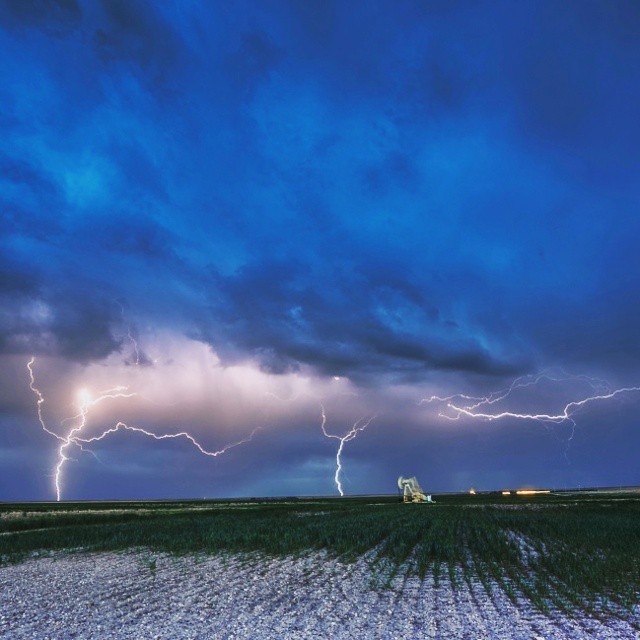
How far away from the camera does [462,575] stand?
17203 mm

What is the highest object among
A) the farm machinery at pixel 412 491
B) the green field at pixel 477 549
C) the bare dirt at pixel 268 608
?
the bare dirt at pixel 268 608

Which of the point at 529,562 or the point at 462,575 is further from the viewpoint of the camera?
the point at 529,562

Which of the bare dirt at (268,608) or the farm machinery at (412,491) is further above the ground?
the bare dirt at (268,608)

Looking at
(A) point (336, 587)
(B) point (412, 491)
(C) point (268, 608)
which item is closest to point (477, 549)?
(A) point (336, 587)

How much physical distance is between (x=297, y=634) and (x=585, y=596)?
8080mm

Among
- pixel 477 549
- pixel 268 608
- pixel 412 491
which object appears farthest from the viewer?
pixel 412 491

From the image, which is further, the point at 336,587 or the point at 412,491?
the point at 412,491

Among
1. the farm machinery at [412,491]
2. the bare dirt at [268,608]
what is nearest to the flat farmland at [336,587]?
the bare dirt at [268,608]

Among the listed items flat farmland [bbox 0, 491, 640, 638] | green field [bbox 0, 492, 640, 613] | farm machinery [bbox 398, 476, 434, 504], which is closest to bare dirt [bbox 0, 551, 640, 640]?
flat farmland [bbox 0, 491, 640, 638]

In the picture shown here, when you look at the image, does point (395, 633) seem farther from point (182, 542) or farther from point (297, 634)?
point (182, 542)

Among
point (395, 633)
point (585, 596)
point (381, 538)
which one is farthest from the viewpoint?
point (381, 538)

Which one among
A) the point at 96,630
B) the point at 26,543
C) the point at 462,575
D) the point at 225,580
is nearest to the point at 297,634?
the point at 96,630

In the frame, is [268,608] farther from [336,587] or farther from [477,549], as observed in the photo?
[477,549]

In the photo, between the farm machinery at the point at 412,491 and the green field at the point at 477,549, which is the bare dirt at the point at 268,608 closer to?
the green field at the point at 477,549
